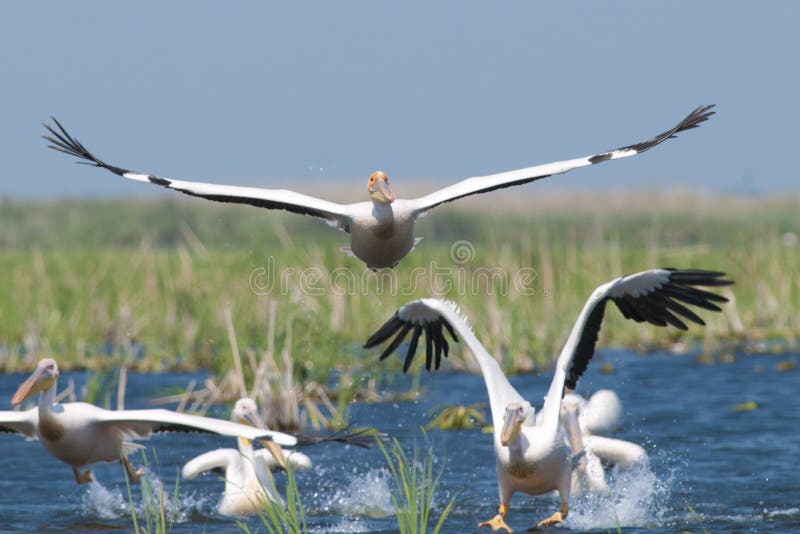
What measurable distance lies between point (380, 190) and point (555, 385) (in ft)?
4.75

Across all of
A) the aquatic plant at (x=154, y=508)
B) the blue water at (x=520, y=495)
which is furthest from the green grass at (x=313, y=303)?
the aquatic plant at (x=154, y=508)

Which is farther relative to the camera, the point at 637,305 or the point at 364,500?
the point at 364,500

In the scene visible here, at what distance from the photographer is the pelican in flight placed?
306 inches

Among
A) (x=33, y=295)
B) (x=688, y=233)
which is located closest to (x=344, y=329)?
(x=33, y=295)

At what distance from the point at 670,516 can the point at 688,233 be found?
21.3 metres

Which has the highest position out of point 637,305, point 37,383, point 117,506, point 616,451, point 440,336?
point 637,305

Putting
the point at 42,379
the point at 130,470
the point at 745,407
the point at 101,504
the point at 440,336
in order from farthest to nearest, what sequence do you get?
the point at 745,407 < the point at 440,336 < the point at 101,504 < the point at 130,470 < the point at 42,379

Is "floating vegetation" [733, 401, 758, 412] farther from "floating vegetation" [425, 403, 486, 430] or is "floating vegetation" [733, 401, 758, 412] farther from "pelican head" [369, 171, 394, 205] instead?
"pelican head" [369, 171, 394, 205]

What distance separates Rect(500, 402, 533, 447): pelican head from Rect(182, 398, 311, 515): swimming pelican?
1.62 m

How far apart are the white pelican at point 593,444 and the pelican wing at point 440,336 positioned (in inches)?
30.0

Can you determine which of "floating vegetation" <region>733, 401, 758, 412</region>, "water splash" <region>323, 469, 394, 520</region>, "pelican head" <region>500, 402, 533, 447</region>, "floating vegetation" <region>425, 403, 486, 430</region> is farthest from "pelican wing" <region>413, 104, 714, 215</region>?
"floating vegetation" <region>733, 401, 758, 412</region>

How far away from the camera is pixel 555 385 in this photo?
7.76m

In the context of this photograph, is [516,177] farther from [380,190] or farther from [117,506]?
[117,506]

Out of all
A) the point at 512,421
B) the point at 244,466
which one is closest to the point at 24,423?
the point at 244,466
